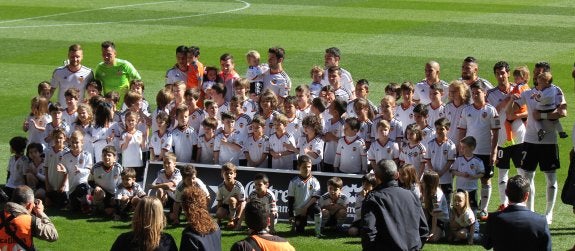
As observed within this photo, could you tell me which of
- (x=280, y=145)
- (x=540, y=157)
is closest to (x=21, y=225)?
(x=280, y=145)

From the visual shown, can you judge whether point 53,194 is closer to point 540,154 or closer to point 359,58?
point 540,154

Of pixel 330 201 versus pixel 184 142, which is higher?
pixel 184 142

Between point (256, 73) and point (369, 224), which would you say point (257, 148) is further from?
point (369, 224)

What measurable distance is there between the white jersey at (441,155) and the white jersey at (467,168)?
13cm

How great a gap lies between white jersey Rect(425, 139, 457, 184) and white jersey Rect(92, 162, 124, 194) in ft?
13.0

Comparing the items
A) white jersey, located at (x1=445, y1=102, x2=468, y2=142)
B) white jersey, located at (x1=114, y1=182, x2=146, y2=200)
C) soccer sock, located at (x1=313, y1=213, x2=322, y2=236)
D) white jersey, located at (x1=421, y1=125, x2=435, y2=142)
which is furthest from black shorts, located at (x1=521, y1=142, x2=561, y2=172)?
white jersey, located at (x1=114, y1=182, x2=146, y2=200)

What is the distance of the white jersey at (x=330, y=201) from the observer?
14227mm

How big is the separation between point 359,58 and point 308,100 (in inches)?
326

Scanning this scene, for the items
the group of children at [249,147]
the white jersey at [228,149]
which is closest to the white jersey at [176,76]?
the group of children at [249,147]

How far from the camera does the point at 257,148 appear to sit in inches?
604

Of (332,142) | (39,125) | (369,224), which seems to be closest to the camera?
(369,224)

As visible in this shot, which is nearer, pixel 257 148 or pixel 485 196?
pixel 485 196

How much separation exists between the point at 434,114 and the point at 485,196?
4.68ft

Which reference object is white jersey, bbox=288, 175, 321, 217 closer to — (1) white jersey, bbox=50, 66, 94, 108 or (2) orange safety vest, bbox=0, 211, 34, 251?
(2) orange safety vest, bbox=0, 211, 34, 251
